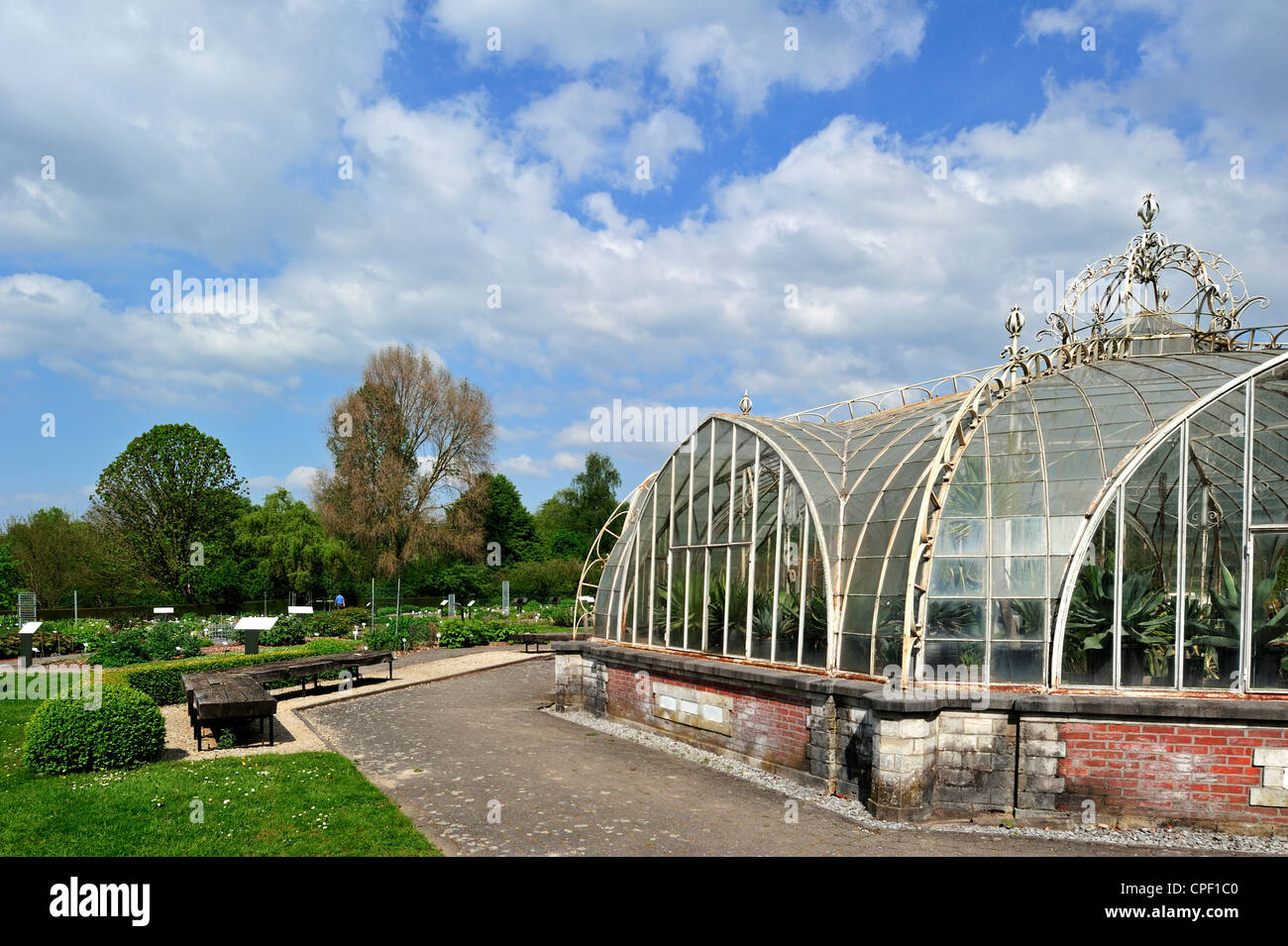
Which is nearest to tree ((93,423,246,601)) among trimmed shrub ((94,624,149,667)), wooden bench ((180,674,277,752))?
trimmed shrub ((94,624,149,667))

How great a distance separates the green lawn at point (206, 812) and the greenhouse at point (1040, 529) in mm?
5575

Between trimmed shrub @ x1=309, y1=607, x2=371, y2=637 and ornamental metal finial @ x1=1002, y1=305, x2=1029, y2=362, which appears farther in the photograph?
trimmed shrub @ x1=309, y1=607, x2=371, y2=637

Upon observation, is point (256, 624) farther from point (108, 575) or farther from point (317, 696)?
point (108, 575)

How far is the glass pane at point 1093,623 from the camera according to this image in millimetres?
8859

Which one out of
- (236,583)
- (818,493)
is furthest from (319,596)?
(818,493)

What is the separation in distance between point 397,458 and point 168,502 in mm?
10726

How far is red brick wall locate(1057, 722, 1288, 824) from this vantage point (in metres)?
8.15

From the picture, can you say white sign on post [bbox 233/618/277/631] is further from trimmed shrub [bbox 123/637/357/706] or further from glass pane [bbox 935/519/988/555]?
glass pane [bbox 935/519/988/555]

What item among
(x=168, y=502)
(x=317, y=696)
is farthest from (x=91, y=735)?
(x=168, y=502)

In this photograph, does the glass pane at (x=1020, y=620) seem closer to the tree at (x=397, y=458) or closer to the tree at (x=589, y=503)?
the tree at (x=397, y=458)

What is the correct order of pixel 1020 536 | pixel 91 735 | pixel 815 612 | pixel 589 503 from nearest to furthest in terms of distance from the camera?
pixel 1020 536, pixel 91 735, pixel 815 612, pixel 589 503

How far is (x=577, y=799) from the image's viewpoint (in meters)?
9.63

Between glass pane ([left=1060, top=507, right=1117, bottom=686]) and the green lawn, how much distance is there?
718 cm
